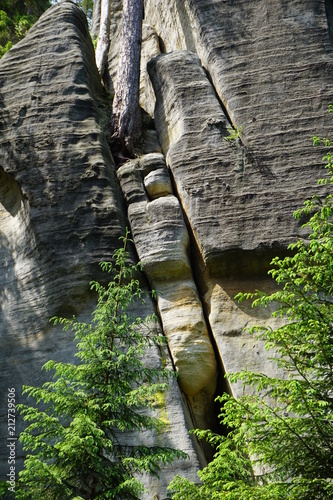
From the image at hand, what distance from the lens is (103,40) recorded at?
54.1 ft

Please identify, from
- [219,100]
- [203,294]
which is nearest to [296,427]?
[203,294]

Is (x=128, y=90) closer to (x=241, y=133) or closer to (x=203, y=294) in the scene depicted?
(x=241, y=133)

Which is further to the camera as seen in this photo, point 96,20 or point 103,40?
point 96,20

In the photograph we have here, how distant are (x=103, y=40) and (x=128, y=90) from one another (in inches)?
173

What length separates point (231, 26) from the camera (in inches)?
483

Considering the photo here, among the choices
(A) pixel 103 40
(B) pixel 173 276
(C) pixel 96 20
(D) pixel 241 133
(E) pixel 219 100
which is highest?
(C) pixel 96 20

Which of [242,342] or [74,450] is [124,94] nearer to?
[242,342]

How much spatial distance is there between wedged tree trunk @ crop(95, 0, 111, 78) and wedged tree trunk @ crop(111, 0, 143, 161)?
1.54 metres

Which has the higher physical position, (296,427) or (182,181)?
(182,181)

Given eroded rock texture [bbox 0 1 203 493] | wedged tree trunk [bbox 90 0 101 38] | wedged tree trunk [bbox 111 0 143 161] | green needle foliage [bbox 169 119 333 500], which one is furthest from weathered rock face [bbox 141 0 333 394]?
wedged tree trunk [bbox 90 0 101 38]

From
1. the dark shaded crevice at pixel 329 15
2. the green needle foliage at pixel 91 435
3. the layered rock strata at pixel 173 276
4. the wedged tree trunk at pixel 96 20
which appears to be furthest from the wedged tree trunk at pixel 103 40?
the green needle foliage at pixel 91 435

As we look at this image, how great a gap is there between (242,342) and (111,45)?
10.1m

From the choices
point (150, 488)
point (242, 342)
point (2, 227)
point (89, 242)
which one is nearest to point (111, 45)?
point (2, 227)

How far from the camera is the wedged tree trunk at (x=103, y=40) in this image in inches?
608
